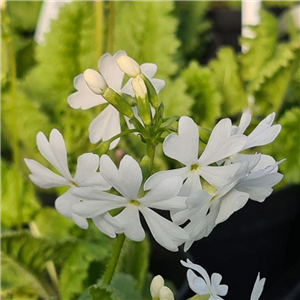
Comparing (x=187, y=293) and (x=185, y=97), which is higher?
(x=185, y=97)

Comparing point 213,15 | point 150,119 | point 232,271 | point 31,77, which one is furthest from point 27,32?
point 150,119

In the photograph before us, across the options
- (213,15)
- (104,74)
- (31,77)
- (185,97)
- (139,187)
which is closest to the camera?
(139,187)

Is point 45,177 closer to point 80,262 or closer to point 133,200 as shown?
point 133,200

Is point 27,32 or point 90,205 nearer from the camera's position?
point 90,205

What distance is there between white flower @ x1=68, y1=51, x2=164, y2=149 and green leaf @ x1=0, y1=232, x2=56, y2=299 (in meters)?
0.25

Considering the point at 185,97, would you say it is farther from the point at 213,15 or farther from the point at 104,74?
the point at 213,15

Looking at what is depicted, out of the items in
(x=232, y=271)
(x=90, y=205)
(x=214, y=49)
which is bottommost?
(x=232, y=271)

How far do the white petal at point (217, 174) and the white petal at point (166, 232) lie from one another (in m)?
0.04

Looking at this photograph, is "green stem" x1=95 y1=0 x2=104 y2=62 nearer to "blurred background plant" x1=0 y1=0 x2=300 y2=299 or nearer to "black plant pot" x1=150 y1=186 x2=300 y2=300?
"blurred background plant" x1=0 y1=0 x2=300 y2=299

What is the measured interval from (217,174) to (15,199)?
1.59 feet

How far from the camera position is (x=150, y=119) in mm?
446

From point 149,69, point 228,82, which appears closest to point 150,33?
point 228,82

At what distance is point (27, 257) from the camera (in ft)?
2.50

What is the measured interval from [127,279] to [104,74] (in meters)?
0.27
